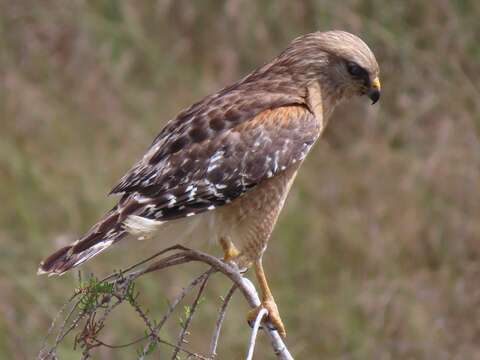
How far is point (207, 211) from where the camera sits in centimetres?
374

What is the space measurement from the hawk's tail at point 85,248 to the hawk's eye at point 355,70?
1.04 meters

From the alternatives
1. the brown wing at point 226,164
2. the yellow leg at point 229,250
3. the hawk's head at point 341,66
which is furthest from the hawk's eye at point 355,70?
the yellow leg at point 229,250

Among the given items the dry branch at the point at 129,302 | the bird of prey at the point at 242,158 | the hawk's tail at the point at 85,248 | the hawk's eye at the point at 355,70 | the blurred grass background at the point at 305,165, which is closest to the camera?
the dry branch at the point at 129,302

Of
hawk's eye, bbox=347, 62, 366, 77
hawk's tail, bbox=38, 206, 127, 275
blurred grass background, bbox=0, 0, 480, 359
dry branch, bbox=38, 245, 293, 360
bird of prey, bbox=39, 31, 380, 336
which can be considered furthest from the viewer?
blurred grass background, bbox=0, 0, 480, 359

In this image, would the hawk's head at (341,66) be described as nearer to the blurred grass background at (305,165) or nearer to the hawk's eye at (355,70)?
the hawk's eye at (355,70)

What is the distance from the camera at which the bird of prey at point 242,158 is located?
3.69m

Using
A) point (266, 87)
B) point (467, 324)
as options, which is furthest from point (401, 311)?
point (266, 87)

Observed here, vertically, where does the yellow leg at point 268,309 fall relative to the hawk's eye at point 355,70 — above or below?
below

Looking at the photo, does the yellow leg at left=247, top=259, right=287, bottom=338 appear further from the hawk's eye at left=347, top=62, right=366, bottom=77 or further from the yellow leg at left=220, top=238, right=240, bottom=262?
the hawk's eye at left=347, top=62, right=366, bottom=77

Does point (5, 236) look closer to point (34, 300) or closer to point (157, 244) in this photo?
point (34, 300)

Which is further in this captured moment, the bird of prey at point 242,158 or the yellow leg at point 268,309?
the yellow leg at point 268,309

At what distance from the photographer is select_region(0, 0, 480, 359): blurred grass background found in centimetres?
591

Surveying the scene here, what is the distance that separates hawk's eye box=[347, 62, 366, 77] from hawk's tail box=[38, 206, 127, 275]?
1.04m

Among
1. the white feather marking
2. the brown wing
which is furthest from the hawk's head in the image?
the white feather marking
